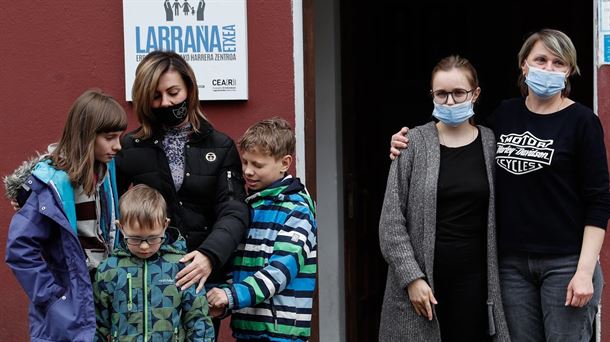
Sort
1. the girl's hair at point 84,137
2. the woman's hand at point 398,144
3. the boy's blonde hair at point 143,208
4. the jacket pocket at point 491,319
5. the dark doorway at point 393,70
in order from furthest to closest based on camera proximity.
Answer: the dark doorway at point 393,70 → the woman's hand at point 398,144 → the jacket pocket at point 491,319 → the girl's hair at point 84,137 → the boy's blonde hair at point 143,208

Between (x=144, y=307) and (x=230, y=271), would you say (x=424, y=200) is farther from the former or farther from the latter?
(x=144, y=307)

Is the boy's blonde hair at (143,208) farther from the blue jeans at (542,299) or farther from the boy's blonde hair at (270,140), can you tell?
the blue jeans at (542,299)

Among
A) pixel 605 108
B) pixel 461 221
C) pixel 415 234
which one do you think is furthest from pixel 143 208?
pixel 605 108

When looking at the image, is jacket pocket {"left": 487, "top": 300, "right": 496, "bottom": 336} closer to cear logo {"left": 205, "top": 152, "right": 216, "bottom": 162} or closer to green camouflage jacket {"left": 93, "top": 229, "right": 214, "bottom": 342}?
green camouflage jacket {"left": 93, "top": 229, "right": 214, "bottom": 342}

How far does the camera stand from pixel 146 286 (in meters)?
3.28


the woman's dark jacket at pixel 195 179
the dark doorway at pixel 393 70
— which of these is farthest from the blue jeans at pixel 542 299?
the dark doorway at pixel 393 70

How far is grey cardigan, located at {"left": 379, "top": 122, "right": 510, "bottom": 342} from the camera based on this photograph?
359cm

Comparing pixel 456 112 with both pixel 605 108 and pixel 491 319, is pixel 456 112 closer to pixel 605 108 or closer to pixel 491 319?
pixel 491 319

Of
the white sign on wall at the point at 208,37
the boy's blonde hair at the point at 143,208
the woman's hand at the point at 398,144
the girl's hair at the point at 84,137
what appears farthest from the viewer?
the white sign on wall at the point at 208,37

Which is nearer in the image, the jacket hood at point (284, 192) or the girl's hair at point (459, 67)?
the jacket hood at point (284, 192)

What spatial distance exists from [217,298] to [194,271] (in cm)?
14

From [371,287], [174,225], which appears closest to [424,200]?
[174,225]

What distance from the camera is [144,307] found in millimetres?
3277

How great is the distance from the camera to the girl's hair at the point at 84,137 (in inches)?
132
